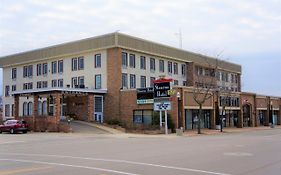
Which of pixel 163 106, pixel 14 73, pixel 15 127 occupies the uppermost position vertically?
pixel 14 73

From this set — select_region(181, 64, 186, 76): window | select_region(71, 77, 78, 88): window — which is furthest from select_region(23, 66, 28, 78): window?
select_region(181, 64, 186, 76): window

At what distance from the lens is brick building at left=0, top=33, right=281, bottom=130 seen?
4869 centimetres

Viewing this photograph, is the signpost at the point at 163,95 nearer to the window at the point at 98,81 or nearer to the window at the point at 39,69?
the window at the point at 98,81

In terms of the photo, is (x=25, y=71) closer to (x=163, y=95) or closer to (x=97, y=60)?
(x=97, y=60)

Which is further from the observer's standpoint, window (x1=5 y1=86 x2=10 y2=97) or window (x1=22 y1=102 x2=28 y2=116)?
window (x1=5 y1=86 x2=10 y2=97)

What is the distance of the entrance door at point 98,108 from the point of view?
51.8 meters

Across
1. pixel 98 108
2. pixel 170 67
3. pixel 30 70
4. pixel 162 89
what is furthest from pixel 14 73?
pixel 162 89

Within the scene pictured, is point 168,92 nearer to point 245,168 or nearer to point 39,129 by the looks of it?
point 39,129

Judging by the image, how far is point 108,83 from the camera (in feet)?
174

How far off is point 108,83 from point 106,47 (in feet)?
→ 14.8

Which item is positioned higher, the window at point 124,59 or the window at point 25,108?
the window at point 124,59

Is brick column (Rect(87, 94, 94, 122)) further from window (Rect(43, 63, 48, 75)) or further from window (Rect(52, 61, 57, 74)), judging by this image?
window (Rect(43, 63, 48, 75))

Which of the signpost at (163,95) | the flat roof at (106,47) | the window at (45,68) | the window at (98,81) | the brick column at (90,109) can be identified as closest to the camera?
the signpost at (163,95)

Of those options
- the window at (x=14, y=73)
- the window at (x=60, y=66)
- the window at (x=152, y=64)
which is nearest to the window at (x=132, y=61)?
the window at (x=152, y=64)
